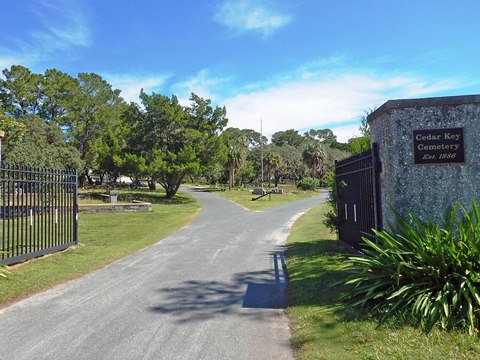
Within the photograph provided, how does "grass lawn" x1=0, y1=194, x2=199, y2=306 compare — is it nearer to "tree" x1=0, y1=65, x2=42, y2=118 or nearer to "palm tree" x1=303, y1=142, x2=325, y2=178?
"tree" x1=0, y1=65, x2=42, y2=118

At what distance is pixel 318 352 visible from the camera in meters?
3.99

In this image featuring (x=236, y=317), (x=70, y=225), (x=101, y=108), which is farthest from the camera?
(x=101, y=108)

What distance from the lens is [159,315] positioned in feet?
17.6

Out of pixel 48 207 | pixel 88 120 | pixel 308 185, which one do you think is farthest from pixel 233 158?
pixel 48 207

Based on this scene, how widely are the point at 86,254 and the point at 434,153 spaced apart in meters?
8.30

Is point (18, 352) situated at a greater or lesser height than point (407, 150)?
lesser

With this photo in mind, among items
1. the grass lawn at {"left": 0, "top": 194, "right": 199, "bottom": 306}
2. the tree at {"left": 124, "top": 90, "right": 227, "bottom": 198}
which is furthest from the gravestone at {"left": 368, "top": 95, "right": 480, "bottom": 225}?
the tree at {"left": 124, "top": 90, "right": 227, "bottom": 198}

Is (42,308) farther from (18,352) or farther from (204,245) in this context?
(204,245)

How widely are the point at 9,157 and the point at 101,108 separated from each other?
2762 centimetres

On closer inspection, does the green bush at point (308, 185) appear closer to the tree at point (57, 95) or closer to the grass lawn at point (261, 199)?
the grass lawn at point (261, 199)

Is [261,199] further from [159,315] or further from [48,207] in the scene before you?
[159,315]

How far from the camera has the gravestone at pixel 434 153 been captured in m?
5.93

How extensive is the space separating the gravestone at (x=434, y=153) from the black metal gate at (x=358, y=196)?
766 millimetres

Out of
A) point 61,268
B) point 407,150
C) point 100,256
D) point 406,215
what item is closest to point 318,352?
point 406,215
